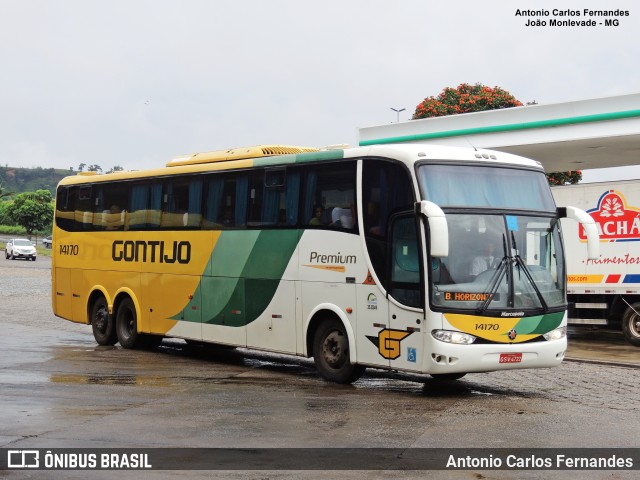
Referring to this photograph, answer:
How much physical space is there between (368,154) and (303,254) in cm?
199

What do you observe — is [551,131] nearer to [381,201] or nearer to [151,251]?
[151,251]

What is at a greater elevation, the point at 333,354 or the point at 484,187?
the point at 484,187

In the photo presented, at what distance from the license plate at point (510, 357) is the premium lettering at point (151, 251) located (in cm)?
682

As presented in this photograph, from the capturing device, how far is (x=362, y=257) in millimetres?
14086

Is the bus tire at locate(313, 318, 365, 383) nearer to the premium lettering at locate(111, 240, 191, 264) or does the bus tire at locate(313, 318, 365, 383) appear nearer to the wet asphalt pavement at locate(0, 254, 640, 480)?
the wet asphalt pavement at locate(0, 254, 640, 480)

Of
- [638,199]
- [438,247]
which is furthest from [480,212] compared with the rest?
[638,199]

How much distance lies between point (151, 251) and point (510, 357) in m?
8.19

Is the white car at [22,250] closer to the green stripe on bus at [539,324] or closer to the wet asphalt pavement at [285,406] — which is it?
the wet asphalt pavement at [285,406]

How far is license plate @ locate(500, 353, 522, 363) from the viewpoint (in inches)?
515

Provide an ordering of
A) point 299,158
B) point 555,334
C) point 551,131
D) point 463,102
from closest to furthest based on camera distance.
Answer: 1. point 555,334
2. point 299,158
3. point 551,131
4. point 463,102

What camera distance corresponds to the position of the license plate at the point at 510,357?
13070mm

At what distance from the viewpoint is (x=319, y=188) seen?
49.4ft

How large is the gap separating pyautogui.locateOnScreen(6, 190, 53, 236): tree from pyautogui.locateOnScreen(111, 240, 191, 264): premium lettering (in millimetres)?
108714

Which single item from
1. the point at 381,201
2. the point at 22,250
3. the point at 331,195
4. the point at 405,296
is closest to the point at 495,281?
the point at 405,296
